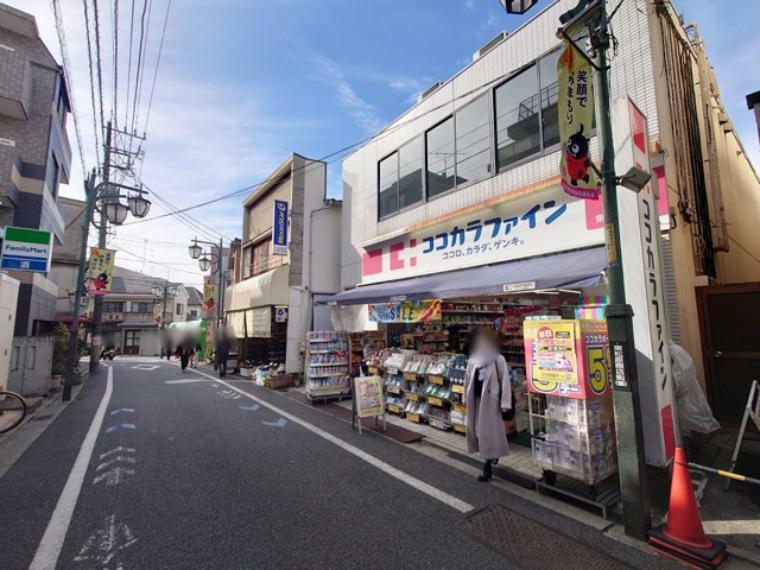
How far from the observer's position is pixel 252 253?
→ 21828 millimetres

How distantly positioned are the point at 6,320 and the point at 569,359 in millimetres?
13847

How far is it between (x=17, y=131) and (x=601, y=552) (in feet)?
70.6

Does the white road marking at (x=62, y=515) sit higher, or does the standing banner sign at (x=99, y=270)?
the standing banner sign at (x=99, y=270)

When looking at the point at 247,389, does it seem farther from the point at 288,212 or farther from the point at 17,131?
the point at 17,131

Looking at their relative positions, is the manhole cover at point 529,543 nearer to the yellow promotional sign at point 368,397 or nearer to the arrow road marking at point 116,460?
the yellow promotional sign at point 368,397

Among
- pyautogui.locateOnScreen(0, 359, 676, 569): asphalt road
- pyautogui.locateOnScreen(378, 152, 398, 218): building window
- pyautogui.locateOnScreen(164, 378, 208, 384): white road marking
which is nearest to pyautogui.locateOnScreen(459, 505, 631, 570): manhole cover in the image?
pyautogui.locateOnScreen(0, 359, 676, 569): asphalt road

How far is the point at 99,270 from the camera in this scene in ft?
53.5

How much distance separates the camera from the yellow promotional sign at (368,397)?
7594 millimetres

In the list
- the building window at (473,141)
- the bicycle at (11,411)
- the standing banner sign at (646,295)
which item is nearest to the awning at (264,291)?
the bicycle at (11,411)

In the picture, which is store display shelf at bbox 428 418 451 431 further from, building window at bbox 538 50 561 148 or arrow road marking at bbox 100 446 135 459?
building window at bbox 538 50 561 148

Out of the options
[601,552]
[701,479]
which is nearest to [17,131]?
[601,552]

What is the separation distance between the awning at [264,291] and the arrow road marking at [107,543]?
36.5 feet

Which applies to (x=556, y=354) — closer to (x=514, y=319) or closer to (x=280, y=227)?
(x=514, y=319)

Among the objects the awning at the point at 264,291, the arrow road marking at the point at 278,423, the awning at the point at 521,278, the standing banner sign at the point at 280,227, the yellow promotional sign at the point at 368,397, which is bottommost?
the arrow road marking at the point at 278,423
